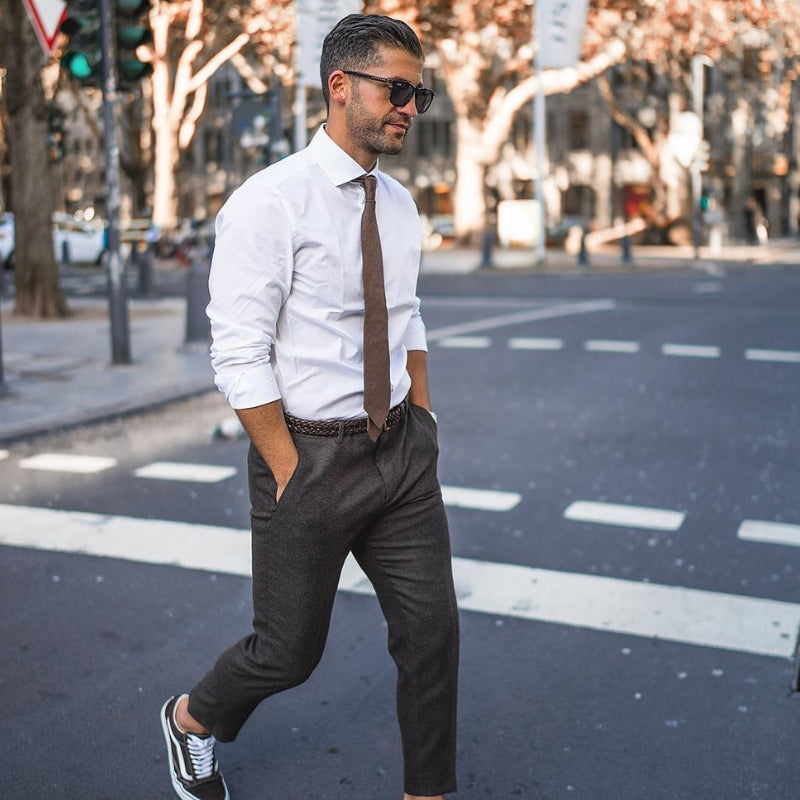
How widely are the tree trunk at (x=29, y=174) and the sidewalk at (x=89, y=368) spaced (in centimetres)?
43

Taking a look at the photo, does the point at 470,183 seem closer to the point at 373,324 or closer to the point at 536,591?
the point at 536,591

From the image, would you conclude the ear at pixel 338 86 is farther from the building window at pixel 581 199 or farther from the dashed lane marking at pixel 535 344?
the building window at pixel 581 199

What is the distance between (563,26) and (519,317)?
11700 mm

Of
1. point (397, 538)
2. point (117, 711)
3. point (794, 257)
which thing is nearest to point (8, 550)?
point (117, 711)

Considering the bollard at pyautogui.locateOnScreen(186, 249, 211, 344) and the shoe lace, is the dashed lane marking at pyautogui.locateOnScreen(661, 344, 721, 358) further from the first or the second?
the shoe lace

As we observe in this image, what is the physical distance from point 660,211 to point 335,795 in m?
45.6

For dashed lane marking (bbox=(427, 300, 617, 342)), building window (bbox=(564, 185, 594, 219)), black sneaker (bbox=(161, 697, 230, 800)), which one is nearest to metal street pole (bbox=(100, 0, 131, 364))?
dashed lane marking (bbox=(427, 300, 617, 342))

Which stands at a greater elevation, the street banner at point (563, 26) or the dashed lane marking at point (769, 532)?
the street banner at point (563, 26)

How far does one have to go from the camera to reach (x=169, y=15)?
108 feet

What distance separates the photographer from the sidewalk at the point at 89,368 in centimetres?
989

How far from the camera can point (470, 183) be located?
40.9 meters

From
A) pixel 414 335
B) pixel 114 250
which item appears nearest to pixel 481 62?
pixel 114 250

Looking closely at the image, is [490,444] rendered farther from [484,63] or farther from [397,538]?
[484,63]

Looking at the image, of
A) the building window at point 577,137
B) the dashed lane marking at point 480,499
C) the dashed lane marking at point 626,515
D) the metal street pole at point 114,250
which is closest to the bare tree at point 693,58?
the building window at point 577,137
